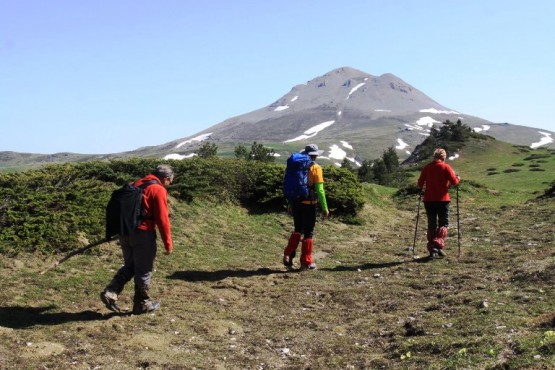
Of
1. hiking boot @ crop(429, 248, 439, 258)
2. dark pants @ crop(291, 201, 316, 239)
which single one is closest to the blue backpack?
dark pants @ crop(291, 201, 316, 239)

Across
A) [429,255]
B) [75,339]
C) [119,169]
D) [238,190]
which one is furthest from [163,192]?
[238,190]

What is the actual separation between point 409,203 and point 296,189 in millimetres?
13724

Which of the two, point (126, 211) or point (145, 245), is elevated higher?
point (126, 211)

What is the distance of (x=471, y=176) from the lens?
162ft

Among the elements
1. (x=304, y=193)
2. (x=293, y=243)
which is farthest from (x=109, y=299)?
(x=304, y=193)

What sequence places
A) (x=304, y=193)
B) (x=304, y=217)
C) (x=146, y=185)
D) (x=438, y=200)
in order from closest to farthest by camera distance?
(x=146, y=185), (x=304, y=193), (x=304, y=217), (x=438, y=200)

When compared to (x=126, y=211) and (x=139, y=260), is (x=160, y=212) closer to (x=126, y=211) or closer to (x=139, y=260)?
(x=126, y=211)

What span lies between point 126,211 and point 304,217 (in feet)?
15.1

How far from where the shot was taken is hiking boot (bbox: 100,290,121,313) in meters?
7.55

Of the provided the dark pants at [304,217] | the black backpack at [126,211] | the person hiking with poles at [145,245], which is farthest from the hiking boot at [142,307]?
the dark pants at [304,217]

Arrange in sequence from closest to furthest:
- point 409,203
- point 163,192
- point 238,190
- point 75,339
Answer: point 75,339, point 163,192, point 238,190, point 409,203

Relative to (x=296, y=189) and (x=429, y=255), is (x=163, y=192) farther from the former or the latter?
(x=429, y=255)

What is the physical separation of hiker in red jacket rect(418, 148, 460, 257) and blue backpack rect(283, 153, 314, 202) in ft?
10.5

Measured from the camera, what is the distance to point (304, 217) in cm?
1128
